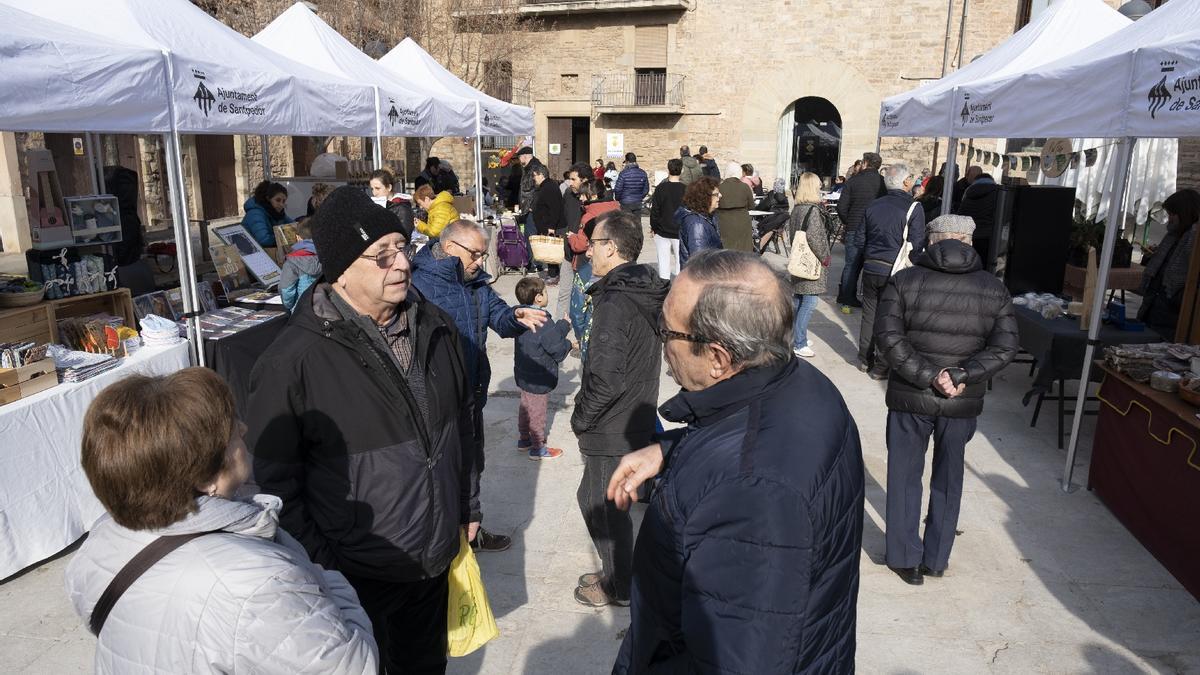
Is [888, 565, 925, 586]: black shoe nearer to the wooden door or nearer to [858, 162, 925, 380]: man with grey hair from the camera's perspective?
→ [858, 162, 925, 380]: man with grey hair

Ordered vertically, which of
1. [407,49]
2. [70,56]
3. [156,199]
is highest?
[407,49]

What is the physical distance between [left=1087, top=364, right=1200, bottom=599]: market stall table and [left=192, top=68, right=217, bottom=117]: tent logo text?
570cm

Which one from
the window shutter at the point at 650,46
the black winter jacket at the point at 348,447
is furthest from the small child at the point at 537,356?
the window shutter at the point at 650,46

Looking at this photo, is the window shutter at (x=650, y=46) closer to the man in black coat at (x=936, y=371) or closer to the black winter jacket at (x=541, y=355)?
the black winter jacket at (x=541, y=355)

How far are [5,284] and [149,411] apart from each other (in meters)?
4.09

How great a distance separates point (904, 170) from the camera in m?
7.91

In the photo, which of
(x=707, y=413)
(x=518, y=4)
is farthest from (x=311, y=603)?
(x=518, y=4)

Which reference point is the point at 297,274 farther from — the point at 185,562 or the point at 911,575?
the point at 185,562

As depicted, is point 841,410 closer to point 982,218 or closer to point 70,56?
point 70,56

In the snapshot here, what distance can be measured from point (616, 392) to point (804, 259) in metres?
4.75

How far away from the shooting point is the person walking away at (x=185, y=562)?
51.4 inches

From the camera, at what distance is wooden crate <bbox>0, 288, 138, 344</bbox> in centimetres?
429

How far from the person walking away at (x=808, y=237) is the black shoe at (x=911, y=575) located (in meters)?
3.70

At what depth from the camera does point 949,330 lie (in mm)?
3705
